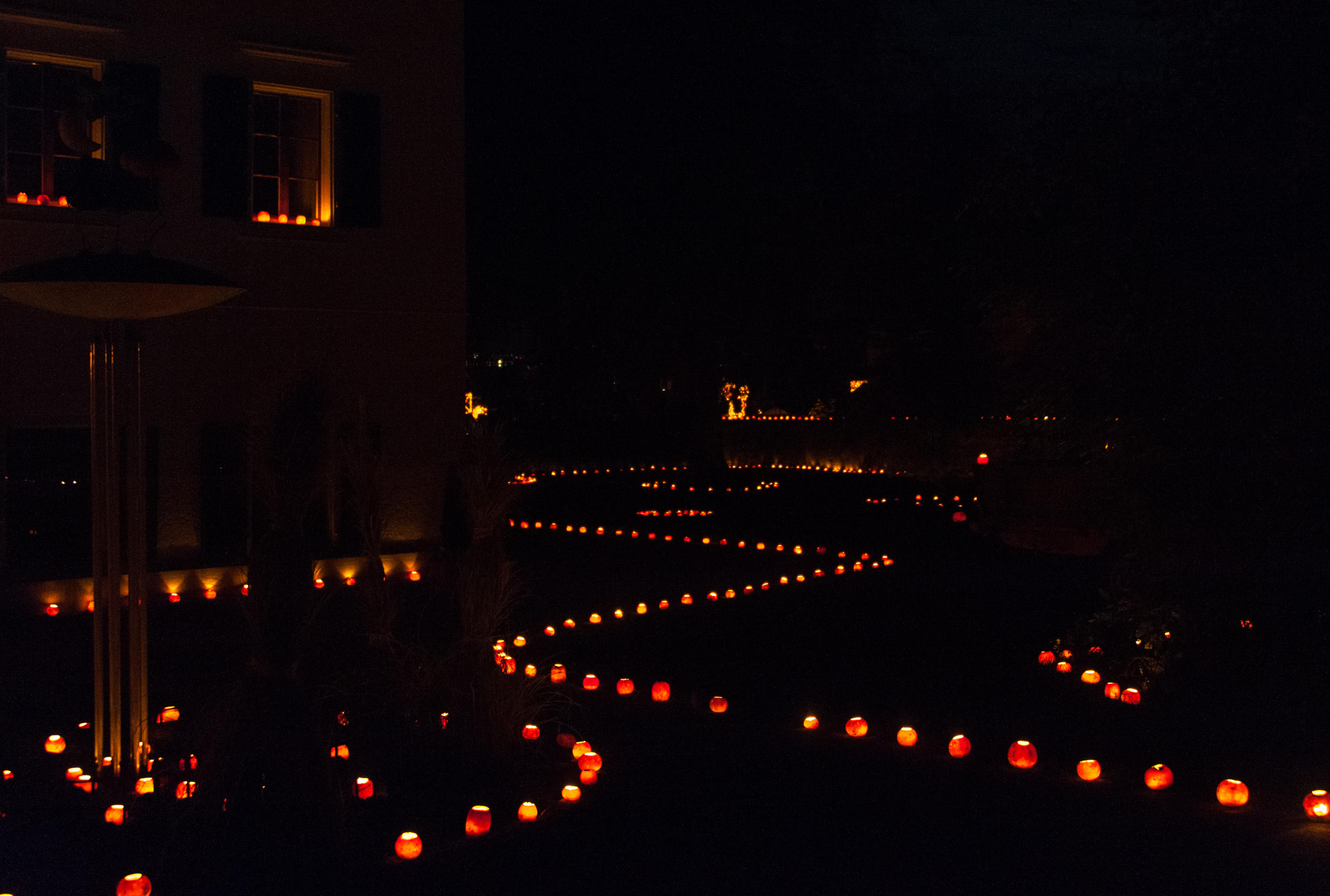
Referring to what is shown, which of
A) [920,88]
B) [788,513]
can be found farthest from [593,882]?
[920,88]

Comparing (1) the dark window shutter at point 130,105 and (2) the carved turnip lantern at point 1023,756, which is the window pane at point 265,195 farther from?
(2) the carved turnip lantern at point 1023,756

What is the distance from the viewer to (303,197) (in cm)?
1052

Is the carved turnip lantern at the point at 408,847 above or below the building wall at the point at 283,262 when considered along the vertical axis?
below

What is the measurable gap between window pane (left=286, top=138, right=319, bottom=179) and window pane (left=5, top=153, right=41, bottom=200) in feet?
6.13

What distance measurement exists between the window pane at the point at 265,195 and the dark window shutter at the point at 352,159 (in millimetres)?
475

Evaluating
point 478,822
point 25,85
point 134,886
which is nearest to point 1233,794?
point 478,822

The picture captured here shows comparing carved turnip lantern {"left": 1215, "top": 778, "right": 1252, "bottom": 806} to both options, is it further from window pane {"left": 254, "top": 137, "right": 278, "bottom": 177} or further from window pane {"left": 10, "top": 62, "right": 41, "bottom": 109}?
window pane {"left": 10, "top": 62, "right": 41, "bottom": 109}

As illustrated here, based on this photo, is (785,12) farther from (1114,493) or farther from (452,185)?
(1114,493)

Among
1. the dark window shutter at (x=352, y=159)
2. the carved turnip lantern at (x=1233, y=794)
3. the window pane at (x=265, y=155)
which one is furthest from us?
the dark window shutter at (x=352, y=159)

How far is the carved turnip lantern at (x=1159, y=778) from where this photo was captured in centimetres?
518

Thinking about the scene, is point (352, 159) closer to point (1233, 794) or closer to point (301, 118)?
point (301, 118)

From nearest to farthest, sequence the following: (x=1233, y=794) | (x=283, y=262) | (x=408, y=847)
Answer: (x=408, y=847)
(x=1233, y=794)
(x=283, y=262)

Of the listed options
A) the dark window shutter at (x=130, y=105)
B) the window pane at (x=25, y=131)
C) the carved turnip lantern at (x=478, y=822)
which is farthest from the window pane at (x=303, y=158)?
the carved turnip lantern at (x=478, y=822)

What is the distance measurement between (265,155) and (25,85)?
1.79 meters
